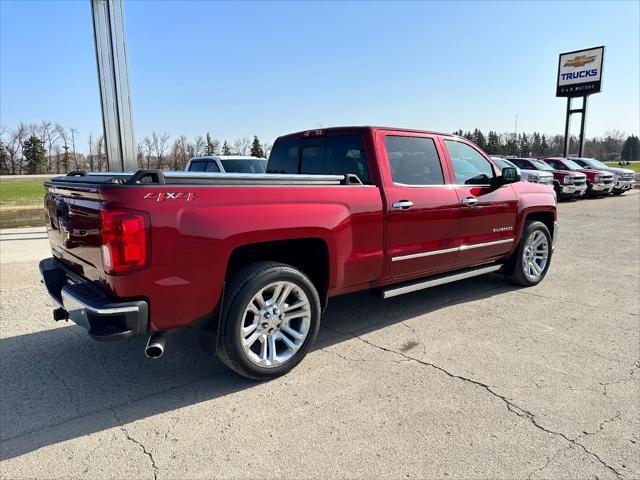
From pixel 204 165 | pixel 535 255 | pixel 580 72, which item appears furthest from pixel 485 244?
pixel 580 72

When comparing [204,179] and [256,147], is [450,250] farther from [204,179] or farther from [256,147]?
[256,147]

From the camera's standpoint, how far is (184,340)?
4316 mm

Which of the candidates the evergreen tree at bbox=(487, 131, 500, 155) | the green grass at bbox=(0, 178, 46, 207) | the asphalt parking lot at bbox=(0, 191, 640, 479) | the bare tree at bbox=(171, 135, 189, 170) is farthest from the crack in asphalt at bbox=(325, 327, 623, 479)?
the evergreen tree at bbox=(487, 131, 500, 155)

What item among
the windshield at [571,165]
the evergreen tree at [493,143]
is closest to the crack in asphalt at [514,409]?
the windshield at [571,165]

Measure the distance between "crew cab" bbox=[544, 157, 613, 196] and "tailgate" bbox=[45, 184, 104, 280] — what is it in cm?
2254

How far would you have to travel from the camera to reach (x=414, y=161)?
4.62 m

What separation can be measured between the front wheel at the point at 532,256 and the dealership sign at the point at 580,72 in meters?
31.8

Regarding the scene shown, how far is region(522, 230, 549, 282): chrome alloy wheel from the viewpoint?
6.04 metres

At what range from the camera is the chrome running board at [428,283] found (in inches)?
172

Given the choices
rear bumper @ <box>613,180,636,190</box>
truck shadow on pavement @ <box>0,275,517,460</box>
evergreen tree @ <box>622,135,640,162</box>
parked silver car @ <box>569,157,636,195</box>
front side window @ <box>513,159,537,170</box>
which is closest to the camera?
truck shadow on pavement @ <box>0,275,517,460</box>

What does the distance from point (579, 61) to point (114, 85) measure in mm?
33785

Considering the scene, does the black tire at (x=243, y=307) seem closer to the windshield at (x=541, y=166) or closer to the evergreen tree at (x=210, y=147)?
the windshield at (x=541, y=166)

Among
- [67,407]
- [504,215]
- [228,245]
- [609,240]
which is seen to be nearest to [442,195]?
[504,215]

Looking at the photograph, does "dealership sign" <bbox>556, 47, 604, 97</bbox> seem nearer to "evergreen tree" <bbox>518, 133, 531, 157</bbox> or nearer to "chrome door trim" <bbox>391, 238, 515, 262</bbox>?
"chrome door trim" <bbox>391, 238, 515, 262</bbox>
